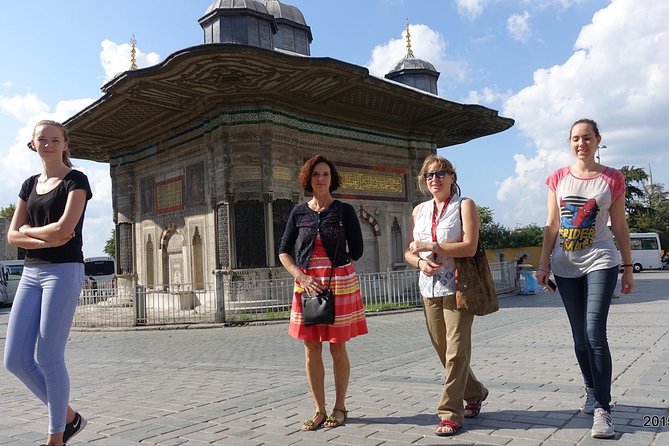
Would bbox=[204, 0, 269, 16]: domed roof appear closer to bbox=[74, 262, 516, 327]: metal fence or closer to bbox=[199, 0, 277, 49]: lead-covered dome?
bbox=[199, 0, 277, 49]: lead-covered dome

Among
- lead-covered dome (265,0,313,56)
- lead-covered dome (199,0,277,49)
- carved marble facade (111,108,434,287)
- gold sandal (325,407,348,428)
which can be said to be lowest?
gold sandal (325,407,348,428)

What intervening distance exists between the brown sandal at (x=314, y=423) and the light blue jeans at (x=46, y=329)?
133 centimetres

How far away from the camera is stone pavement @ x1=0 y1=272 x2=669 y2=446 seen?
3.30m

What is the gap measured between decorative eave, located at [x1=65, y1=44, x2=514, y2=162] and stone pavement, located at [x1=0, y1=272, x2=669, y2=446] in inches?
244

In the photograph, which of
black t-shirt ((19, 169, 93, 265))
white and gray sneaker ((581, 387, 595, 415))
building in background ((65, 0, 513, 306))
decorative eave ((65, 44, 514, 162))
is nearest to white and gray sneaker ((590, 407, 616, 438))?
white and gray sneaker ((581, 387, 595, 415))

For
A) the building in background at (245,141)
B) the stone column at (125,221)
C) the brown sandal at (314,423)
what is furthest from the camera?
the stone column at (125,221)

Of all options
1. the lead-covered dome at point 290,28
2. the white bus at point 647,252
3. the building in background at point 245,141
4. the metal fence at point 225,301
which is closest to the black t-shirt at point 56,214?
the building in background at point 245,141

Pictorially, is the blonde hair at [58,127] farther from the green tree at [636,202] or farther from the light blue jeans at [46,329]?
the green tree at [636,202]

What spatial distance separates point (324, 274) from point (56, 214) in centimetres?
156

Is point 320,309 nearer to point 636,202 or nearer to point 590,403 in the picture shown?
point 590,403

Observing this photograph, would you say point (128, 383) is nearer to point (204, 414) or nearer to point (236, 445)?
point (204, 414)

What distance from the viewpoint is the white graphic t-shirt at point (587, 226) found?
3.30 meters

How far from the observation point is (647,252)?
105 ft

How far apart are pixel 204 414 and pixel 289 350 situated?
3361 millimetres
